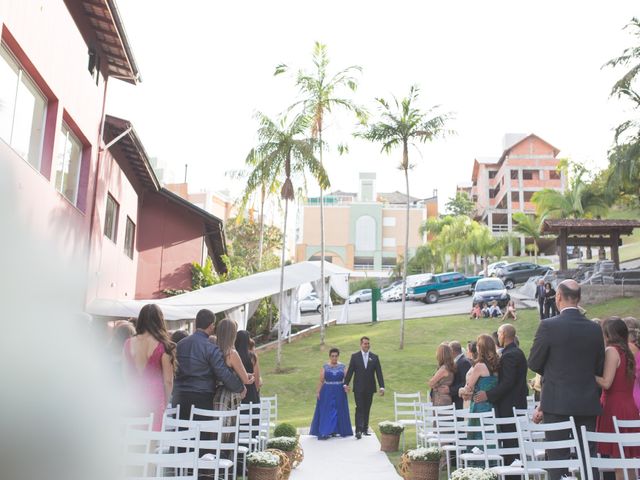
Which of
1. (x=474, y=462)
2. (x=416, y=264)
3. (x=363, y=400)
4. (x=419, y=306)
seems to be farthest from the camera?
(x=416, y=264)

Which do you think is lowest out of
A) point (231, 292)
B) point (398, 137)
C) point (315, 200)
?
point (231, 292)

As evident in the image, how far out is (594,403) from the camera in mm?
5234

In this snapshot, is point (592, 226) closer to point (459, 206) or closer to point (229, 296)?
point (229, 296)

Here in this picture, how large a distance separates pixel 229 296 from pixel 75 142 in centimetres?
645

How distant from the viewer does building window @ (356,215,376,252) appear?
71.7 m

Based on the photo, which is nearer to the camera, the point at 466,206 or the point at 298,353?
the point at 298,353

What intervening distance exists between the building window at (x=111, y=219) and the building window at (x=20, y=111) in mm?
6136

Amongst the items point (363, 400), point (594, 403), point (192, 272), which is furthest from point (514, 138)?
point (594, 403)

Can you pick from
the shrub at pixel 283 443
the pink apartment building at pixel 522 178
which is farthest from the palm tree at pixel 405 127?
the pink apartment building at pixel 522 178

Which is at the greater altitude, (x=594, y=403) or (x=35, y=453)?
(x=594, y=403)

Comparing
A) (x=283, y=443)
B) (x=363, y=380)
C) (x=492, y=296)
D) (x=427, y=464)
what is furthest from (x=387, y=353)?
(x=427, y=464)

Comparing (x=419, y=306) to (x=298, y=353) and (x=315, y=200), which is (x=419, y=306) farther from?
(x=315, y=200)

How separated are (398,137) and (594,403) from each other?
1970cm

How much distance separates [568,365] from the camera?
5.32m
